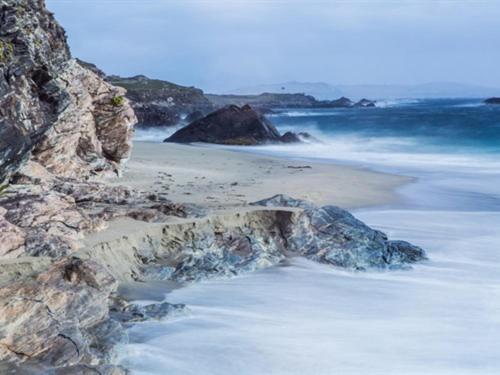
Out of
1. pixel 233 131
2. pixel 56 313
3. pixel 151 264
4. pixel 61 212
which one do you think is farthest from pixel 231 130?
pixel 56 313

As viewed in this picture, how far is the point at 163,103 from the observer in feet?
225

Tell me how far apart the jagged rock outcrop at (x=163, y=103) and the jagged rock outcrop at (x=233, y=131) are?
1065cm

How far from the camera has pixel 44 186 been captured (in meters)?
9.00

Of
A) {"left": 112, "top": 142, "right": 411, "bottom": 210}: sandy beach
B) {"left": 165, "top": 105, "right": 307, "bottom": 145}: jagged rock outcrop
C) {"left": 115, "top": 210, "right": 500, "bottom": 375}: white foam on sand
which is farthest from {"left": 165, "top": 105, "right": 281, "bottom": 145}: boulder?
{"left": 115, "top": 210, "right": 500, "bottom": 375}: white foam on sand

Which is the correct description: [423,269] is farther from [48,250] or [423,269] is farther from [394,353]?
[48,250]

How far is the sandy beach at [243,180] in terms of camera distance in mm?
12312

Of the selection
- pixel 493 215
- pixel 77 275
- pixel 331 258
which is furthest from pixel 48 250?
pixel 493 215

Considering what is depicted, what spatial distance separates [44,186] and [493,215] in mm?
8757

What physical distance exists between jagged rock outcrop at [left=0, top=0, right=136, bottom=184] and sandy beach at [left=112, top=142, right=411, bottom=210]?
989mm

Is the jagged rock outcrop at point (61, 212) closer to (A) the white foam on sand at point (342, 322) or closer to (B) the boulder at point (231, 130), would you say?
(A) the white foam on sand at point (342, 322)

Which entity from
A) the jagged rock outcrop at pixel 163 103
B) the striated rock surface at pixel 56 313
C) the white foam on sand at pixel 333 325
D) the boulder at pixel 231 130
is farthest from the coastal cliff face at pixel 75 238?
the jagged rock outcrop at pixel 163 103

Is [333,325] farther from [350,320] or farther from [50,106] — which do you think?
[50,106]

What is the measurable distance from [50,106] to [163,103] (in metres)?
60.3

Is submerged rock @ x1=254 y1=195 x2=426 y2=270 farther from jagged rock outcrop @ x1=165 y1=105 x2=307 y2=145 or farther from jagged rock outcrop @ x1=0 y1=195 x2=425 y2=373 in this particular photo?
jagged rock outcrop @ x1=165 y1=105 x2=307 y2=145
